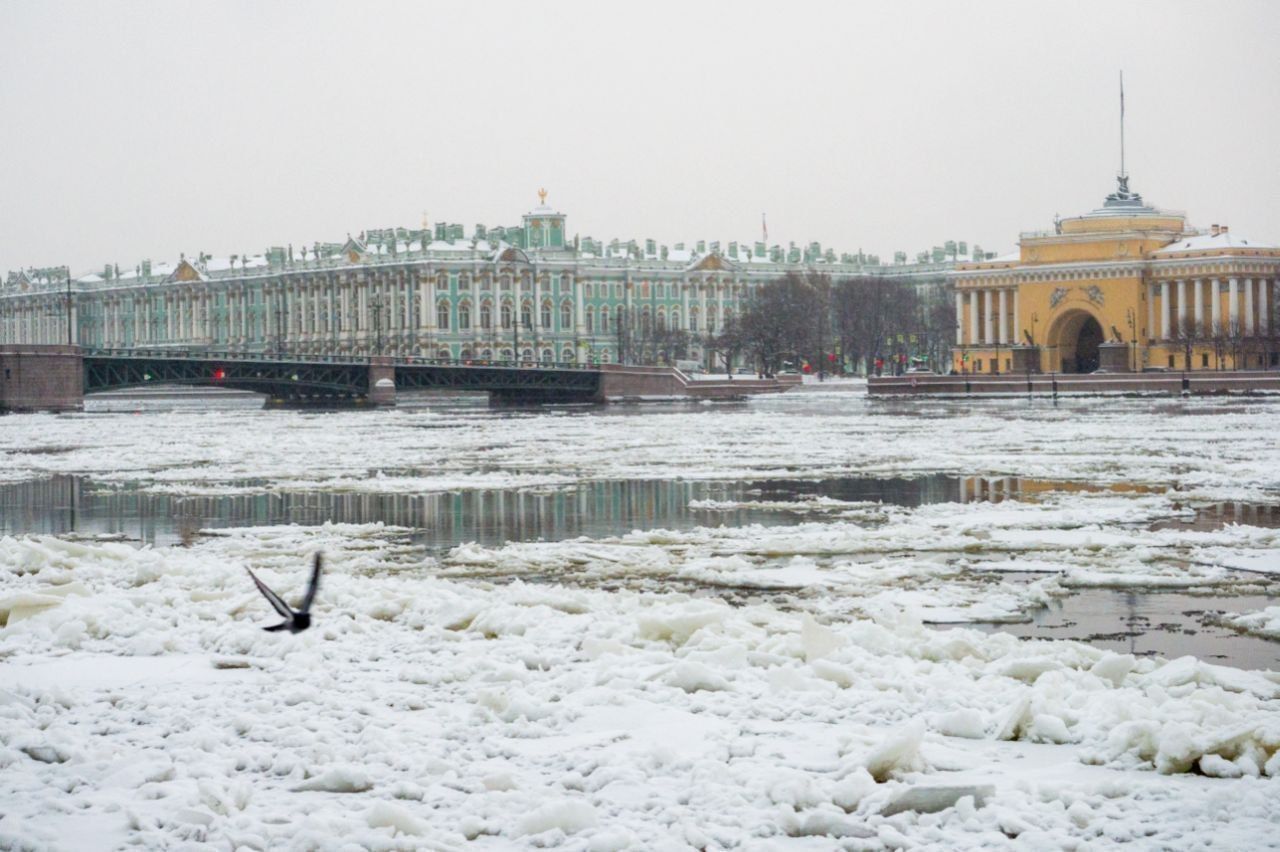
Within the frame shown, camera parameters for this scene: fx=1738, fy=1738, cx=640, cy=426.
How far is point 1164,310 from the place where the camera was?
8956 cm

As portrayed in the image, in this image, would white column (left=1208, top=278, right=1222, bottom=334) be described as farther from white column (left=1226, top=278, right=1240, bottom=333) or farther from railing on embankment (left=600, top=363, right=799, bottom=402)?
railing on embankment (left=600, top=363, right=799, bottom=402)

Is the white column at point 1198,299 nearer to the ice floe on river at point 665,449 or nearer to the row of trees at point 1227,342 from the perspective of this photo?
the row of trees at point 1227,342

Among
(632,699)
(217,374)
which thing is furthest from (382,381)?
(632,699)

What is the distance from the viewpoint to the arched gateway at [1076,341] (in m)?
92.4

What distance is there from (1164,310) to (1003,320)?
911 centimetres

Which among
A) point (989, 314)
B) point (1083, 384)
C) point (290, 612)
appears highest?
point (989, 314)

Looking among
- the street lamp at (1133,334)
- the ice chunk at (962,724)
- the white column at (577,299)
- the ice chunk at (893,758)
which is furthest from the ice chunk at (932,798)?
the white column at (577,299)

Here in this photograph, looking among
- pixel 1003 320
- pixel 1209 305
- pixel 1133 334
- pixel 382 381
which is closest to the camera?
pixel 382 381

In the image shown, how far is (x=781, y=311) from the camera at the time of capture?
335 feet

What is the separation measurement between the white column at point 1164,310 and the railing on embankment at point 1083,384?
17572 mm

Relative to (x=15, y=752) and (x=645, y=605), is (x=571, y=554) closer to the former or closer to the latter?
(x=645, y=605)

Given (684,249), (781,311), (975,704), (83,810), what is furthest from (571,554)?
(684,249)

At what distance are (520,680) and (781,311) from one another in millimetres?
94542

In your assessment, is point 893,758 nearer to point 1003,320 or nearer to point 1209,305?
point 1209,305
